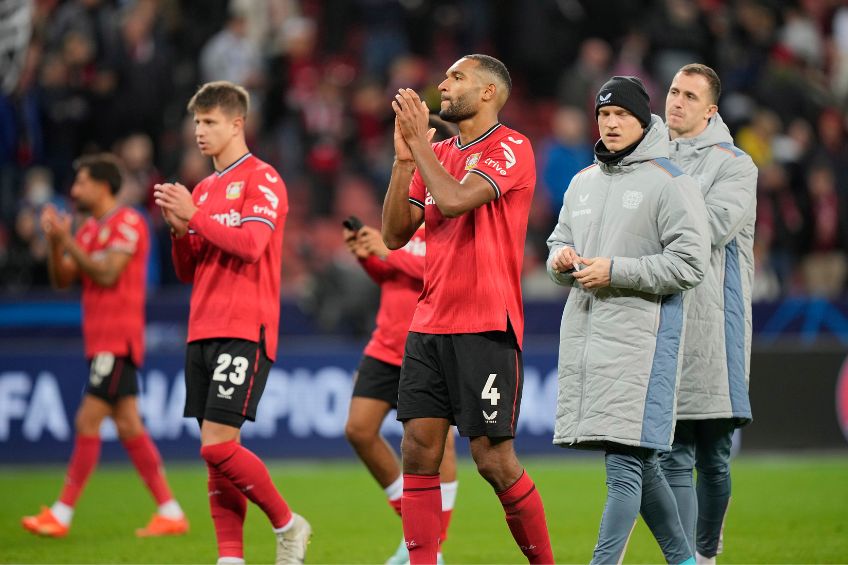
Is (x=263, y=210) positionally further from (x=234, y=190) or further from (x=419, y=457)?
(x=419, y=457)

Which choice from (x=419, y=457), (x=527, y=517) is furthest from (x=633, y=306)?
(x=419, y=457)

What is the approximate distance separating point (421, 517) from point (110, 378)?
4.10 metres

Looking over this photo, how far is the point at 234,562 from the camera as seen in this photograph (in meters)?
6.82

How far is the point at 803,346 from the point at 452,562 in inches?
274

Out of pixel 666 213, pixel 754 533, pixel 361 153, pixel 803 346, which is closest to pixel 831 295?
pixel 803 346

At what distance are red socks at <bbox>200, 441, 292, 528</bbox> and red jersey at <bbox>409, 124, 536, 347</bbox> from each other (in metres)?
1.42

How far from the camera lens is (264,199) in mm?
6992

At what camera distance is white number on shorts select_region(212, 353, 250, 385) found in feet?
22.3

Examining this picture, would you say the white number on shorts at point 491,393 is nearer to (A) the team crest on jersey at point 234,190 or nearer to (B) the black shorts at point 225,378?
(B) the black shorts at point 225,378

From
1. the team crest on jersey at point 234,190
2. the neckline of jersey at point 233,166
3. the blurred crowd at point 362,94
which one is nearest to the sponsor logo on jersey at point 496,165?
the team crest on jersey at point 234,190

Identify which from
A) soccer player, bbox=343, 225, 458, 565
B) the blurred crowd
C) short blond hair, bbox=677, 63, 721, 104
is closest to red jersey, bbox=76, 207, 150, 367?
soccer player, bbox=343, 225, 458, 565

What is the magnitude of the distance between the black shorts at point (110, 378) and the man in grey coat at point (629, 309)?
4400 mm

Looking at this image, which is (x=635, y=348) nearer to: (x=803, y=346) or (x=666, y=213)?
(x=666, y=213)

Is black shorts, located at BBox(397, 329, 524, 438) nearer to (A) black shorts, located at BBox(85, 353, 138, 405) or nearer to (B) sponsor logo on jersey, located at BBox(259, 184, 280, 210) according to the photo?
(B) sponsor logo on jersey, located at BBox(259, 184, 280, 210)
